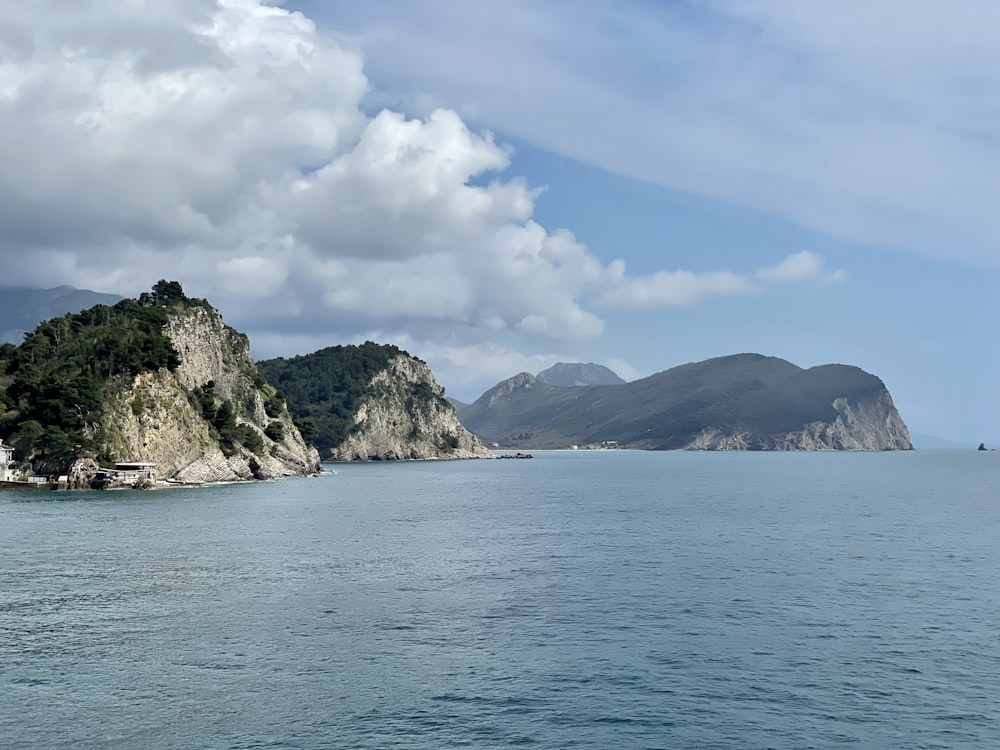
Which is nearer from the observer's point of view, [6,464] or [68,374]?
[6,464]

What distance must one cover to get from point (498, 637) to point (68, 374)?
143 m

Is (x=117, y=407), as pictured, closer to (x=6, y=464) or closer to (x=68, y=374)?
(x=68, y=374)

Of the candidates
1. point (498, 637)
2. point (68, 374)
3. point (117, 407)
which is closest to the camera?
point (498, 637)

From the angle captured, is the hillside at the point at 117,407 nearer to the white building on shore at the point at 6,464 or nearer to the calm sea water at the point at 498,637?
the white building on shore at the point at 6,464

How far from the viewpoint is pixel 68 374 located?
16325 centimetres

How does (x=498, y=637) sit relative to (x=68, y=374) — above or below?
below

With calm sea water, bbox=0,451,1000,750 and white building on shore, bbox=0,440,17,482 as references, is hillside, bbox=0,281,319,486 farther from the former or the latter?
calm sea water, bbox=0,451,1000,750

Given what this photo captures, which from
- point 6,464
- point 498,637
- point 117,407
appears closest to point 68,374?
point 117,407

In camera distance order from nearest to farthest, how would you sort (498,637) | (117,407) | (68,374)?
(498,637)
(117,407)
(68,374)

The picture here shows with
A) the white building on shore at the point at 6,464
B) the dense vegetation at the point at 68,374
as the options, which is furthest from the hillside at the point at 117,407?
the white building on shore at the point at 6,464

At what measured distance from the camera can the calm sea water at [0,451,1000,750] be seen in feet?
111

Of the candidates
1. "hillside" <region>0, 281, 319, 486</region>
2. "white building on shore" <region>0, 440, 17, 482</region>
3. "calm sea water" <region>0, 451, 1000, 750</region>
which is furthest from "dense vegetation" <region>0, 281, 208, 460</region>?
"calm sea water" <region>0, 451, 1000, 750</region>

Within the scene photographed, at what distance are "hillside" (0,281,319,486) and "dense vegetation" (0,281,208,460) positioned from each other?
18 centimetres

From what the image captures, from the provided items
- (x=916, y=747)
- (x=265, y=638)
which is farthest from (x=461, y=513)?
(x=916, y=747)
